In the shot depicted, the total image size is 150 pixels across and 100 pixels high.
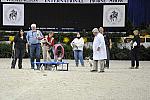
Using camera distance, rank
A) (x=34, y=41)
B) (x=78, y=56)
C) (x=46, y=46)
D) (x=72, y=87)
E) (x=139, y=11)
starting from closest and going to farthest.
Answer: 1. (x=72, y=87)
2. (x=34, y=41)
3. (x=46, y=46)
4. (x=78, y=56)
5. (x=139, y=11)

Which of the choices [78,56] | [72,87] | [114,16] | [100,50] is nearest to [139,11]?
[114,16]

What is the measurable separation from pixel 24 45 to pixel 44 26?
12470 millimetres

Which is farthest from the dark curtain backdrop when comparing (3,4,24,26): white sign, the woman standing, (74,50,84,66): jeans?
the woman standing

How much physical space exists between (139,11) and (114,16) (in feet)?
26.5

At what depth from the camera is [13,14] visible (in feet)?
106

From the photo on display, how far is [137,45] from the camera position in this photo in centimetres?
2056

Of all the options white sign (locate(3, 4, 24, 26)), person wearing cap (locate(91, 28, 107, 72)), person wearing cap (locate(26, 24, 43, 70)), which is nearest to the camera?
person wearing cap (locate(91, 28, 107, 72))

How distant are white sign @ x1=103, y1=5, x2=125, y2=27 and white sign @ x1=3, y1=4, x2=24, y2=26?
569 centimetres

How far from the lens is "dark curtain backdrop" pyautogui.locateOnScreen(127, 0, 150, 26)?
130 ft

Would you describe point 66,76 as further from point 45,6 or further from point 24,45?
point 45,6

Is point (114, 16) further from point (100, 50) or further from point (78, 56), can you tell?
point (100, 50)

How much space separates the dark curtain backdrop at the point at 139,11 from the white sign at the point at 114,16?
717cm

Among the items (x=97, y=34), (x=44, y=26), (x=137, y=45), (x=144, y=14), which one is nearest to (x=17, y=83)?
(x=97, y=34)

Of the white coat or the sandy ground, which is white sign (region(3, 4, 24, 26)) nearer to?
the white coat
